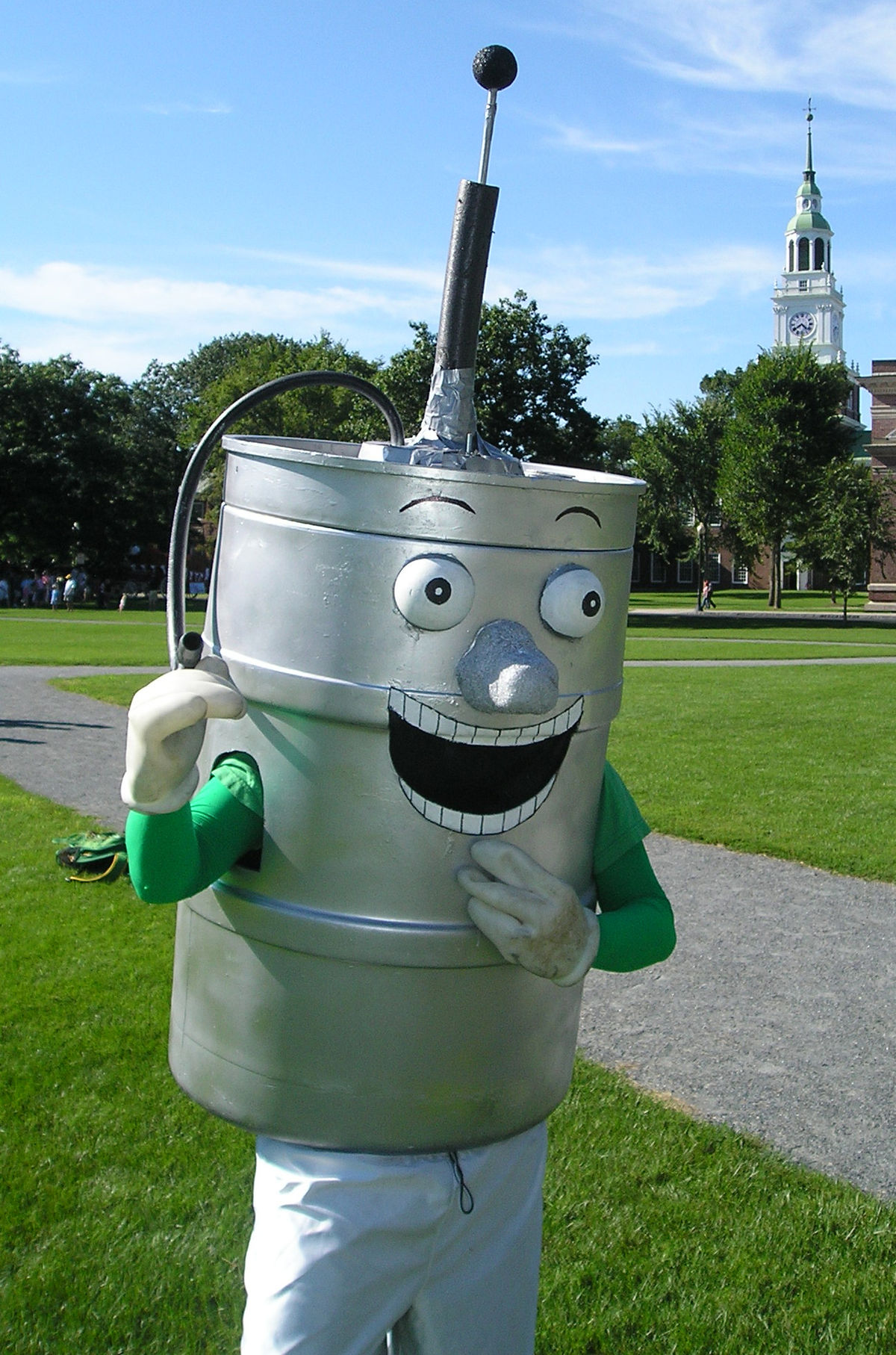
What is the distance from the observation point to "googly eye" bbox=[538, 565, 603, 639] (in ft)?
Result: 5.70

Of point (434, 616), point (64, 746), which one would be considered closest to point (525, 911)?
point (434, 616)

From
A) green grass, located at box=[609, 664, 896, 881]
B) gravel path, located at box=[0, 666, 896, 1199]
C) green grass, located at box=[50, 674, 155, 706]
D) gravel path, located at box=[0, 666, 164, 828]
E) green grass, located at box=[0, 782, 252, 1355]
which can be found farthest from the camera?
green grass, located at box=[50, 674, 155, 706]

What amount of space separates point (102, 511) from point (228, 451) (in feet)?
127

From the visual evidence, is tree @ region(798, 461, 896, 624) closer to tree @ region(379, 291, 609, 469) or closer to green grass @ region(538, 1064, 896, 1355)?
tree @ region(379, 291, 609, 469)

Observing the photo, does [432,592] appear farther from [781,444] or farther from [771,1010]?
[781,444]

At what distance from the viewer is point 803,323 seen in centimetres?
9056

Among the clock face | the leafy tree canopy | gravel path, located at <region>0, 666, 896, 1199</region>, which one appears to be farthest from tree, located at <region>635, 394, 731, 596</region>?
the clock face

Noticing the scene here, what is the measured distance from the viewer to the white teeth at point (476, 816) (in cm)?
174

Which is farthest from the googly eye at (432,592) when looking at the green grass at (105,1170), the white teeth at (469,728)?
the green grass at (105,1170)

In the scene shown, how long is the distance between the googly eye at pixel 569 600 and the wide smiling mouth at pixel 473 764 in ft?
0.42

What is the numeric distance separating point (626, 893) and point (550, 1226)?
57.7 inches

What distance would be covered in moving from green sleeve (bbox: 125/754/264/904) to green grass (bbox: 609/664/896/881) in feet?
18.5

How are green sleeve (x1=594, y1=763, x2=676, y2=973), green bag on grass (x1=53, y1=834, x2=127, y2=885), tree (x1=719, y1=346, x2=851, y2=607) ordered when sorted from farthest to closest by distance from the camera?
tree (x1=719, y1=346, x2=851, y2=607), green bag on grass (x1=53, y1=834, x2=127, y2=885), green sleeve (x1=594, y1=763, x2=676, y2=973)

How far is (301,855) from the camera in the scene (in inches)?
69.3
